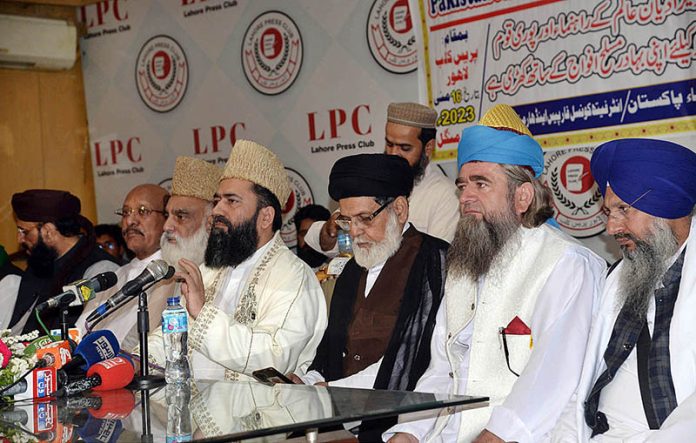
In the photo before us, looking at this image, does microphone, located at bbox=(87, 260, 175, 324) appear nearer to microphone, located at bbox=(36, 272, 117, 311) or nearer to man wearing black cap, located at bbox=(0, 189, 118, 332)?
microphone, located at bbox=(36, 272, 117, 311)

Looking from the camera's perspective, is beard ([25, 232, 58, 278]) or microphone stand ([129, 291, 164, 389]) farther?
beard ([25, 232, 58, 278])

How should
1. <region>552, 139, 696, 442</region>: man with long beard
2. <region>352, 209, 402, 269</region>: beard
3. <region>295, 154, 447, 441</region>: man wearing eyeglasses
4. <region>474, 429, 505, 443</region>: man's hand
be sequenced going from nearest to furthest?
<region>552, 139, 696, 442</region>: man with long beard → <region>474, 429, 505, 443</region>: man's hand → <region>295, 154, 447, 441</region>: man wearing eyeglasses → <region>352, 209, 402, 269</region>: beard

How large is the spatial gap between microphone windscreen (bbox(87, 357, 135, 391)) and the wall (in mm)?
5915

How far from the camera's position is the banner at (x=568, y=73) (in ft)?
17.5

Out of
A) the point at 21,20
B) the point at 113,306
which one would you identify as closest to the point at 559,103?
the point at 113,306

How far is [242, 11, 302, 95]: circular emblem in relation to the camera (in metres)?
7.96

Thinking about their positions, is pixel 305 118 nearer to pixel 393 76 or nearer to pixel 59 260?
pixel 393 76

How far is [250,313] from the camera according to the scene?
4.68m

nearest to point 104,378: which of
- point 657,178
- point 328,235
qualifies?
point 657,178

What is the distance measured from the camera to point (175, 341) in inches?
150

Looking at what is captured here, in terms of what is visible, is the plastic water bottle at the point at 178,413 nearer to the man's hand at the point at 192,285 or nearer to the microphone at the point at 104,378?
the microphone at the point at 104,378

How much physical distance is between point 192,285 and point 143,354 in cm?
55

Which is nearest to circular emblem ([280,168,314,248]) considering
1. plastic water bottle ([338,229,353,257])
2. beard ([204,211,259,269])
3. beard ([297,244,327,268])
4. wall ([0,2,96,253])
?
beard ([297,244,327,268])

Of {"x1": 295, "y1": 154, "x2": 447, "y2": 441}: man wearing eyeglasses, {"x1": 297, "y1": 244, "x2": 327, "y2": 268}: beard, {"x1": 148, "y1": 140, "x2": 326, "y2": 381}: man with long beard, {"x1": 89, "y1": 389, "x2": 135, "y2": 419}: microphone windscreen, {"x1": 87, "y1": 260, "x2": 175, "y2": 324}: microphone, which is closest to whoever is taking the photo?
{"x1": 89, "y1": 389, "x2": 135, "y2": 419}: microphone windscreen
